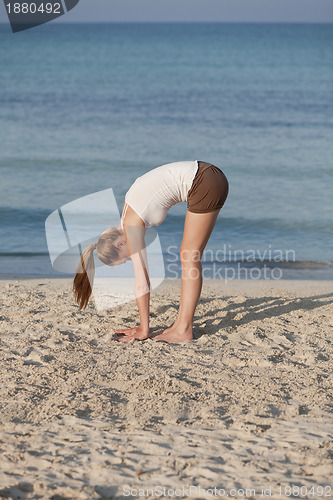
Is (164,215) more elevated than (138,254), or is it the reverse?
(164,215)

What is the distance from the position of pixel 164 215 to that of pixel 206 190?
0.37 meters

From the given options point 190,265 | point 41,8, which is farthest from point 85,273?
point 41,8

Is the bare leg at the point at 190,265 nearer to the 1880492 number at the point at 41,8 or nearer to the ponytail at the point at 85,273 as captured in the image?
the ponytail at the point at 85,273

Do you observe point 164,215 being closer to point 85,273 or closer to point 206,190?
point 206,190

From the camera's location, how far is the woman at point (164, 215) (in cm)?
411

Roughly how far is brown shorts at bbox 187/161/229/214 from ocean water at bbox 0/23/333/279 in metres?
3.49

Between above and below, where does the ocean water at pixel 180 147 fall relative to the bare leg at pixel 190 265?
below

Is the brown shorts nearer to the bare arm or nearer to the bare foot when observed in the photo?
the bare arm

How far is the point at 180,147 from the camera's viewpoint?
617 inches

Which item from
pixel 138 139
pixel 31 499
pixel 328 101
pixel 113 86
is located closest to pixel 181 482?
pixel 31 499

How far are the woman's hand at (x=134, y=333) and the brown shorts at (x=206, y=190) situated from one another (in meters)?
1.02

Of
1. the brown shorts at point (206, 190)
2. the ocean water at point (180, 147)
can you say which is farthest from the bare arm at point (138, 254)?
the ocean water at point (180, 147)

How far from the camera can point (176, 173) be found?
414 cm

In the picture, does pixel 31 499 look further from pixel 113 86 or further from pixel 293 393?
pixel 113 86
